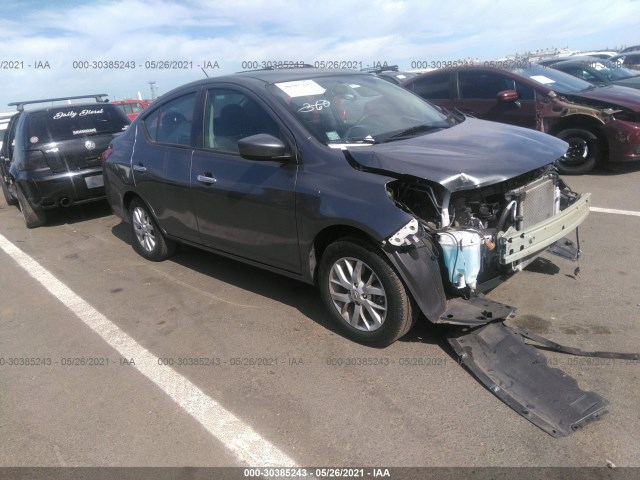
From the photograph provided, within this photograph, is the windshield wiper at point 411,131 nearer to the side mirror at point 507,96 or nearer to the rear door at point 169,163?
the rear door at point 169,163

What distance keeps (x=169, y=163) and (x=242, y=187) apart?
3.62 feet

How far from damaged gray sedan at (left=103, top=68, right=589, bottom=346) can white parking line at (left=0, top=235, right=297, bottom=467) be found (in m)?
1.04

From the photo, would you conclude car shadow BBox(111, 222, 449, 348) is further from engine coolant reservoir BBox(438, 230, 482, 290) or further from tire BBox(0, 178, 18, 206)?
tire BBox(0, 178, 18, 206)

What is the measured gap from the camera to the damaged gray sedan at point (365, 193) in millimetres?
3135

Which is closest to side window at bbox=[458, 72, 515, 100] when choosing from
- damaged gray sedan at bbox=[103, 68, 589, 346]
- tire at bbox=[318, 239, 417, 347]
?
damaged gray sedan at bbox=[103, 68, 589, 346]

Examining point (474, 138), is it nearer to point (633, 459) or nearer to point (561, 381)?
point (561, 381)

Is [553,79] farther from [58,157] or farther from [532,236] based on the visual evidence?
[58,157]

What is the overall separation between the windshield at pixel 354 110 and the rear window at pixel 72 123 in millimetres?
4525

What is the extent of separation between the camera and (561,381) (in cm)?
288

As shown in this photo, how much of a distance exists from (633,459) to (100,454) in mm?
2630

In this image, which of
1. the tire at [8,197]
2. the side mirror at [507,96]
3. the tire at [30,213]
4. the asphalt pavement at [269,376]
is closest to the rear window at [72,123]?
the tire at [30,213]

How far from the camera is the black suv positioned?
6.95 m

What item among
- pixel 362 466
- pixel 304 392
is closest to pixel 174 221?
pixel 304 392

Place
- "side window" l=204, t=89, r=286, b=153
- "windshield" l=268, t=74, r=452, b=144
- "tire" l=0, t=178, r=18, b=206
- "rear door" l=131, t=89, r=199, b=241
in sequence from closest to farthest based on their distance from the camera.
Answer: "windshield" l=268, t=74, r=452, b=144, "side window" l=204, t=89, r=286, b=153, "rear door" l=131, t=89, r=199, b=241, "tire" l=0, t=178, r=18, b=206
